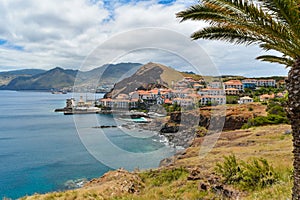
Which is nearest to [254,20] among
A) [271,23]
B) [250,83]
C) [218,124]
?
[271,23]

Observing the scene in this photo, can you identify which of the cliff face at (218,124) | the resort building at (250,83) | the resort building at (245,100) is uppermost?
the resort building at (250,83)

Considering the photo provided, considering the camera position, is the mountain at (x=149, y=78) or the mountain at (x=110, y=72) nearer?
the mountain at (x=110, y=72)

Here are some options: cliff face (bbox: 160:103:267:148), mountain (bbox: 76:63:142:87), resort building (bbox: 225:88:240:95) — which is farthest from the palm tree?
resort building (bbox: 225:88:240:95)

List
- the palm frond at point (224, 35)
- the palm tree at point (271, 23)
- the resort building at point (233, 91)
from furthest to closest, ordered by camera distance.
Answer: the resort building at point (233, 91), the palm frond at point (224, 35), the palm tree at point (271, 23)

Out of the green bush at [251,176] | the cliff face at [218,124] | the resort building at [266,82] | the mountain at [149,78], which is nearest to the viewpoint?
the green bush at [251,176]

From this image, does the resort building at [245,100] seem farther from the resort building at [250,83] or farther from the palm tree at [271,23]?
the palm tree at [271,23]

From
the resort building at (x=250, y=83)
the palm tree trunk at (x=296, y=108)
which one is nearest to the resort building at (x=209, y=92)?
the palm tree trunk at (x=296, y=108)

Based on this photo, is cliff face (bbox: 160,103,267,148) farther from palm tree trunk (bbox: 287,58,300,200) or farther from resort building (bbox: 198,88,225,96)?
palm tree trunk (bbox: 287,58,300,200)

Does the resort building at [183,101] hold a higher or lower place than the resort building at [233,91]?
lower
